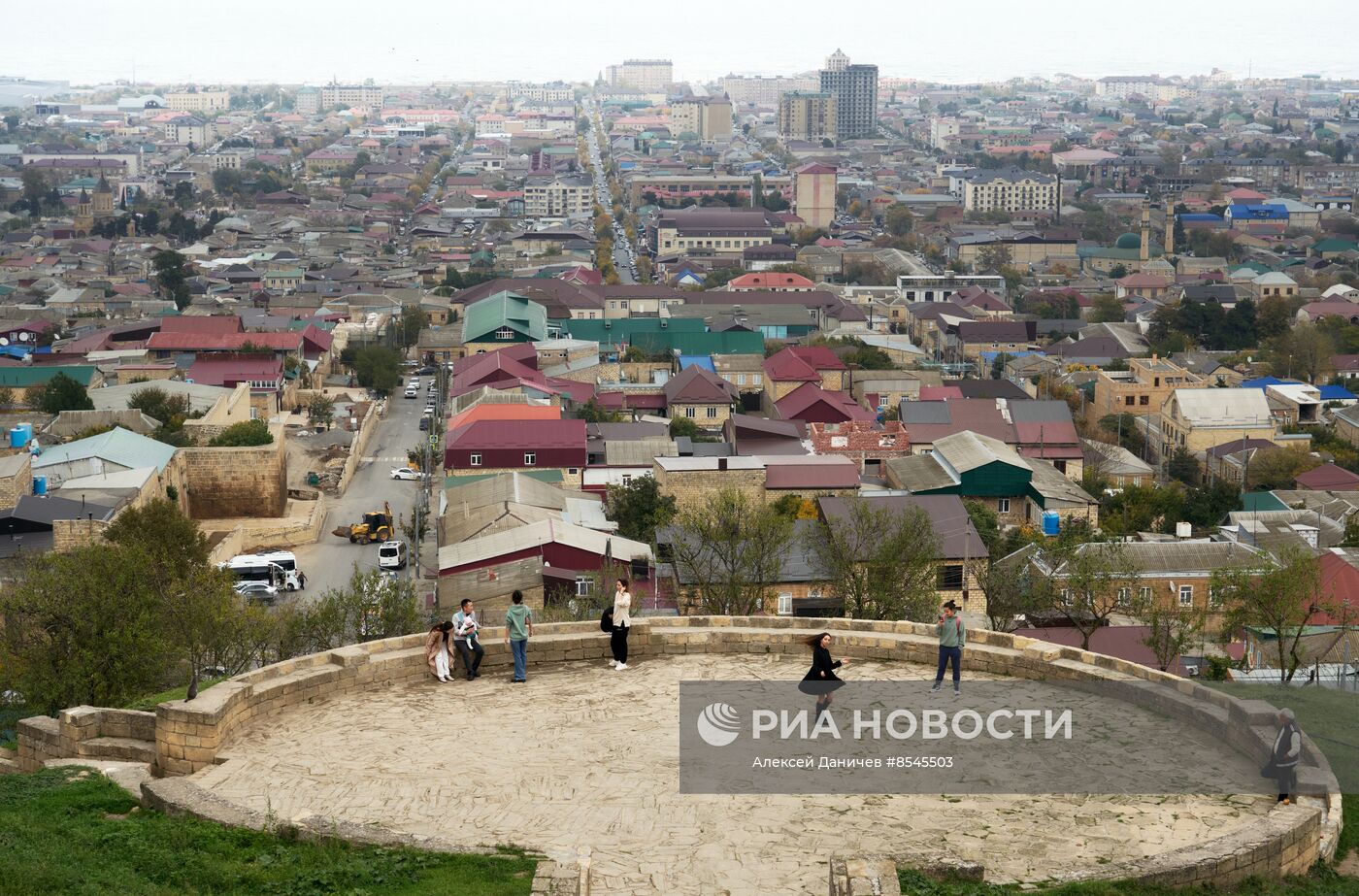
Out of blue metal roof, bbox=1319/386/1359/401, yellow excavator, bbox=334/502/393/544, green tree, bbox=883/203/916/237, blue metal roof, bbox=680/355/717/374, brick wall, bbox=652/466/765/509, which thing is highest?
brick wall, bbox=652/466/765/509

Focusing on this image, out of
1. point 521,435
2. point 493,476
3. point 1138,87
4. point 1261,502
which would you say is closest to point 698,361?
point 521,435

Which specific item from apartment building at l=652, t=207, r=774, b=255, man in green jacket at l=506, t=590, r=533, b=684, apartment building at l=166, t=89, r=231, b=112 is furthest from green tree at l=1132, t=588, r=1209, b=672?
apartment building at l=166, t=89, r=231, b=112

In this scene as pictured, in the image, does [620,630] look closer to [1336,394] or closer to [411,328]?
[1336,394]

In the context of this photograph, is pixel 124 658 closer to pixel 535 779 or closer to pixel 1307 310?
pixel 535 779

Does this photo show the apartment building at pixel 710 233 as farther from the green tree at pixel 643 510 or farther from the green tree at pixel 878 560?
the green tree at pixel 878 560

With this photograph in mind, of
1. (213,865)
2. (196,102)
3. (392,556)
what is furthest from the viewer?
(196,102)

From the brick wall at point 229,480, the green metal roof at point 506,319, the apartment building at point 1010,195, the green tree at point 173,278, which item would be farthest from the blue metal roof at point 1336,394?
the apartment building at point 1010,195

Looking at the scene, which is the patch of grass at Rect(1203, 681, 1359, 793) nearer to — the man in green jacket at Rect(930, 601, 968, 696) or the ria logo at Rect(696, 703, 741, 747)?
the man in green jacket at Rect(930, 601, 968, 696)
